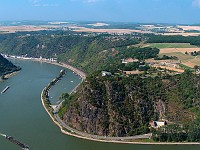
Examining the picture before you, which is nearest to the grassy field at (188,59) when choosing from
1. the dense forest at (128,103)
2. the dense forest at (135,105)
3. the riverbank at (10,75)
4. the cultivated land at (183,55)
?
the cultivated land at (183,55)

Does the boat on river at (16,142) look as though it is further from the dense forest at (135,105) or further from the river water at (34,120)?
the dense forest at (135,105)

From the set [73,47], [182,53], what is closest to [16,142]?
[182,53]

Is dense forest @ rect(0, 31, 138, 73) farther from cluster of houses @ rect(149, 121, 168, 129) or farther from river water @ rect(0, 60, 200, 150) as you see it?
cluster of houses @ rect(149, 121, 168, 129)

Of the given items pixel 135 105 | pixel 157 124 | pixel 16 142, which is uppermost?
pixel 135 105

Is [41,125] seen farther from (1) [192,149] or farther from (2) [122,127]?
(1) [192,149]

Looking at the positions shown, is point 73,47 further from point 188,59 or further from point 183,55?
point 188,59

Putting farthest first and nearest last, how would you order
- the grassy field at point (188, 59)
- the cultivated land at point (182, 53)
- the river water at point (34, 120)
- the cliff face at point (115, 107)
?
the cultivated land at point (182, 53)
the grassy field at point (188, 59)
the cliff face at point (115, 107)
the river water at point (34, 120)

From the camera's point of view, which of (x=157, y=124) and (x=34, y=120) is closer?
(x=157, y=124)
